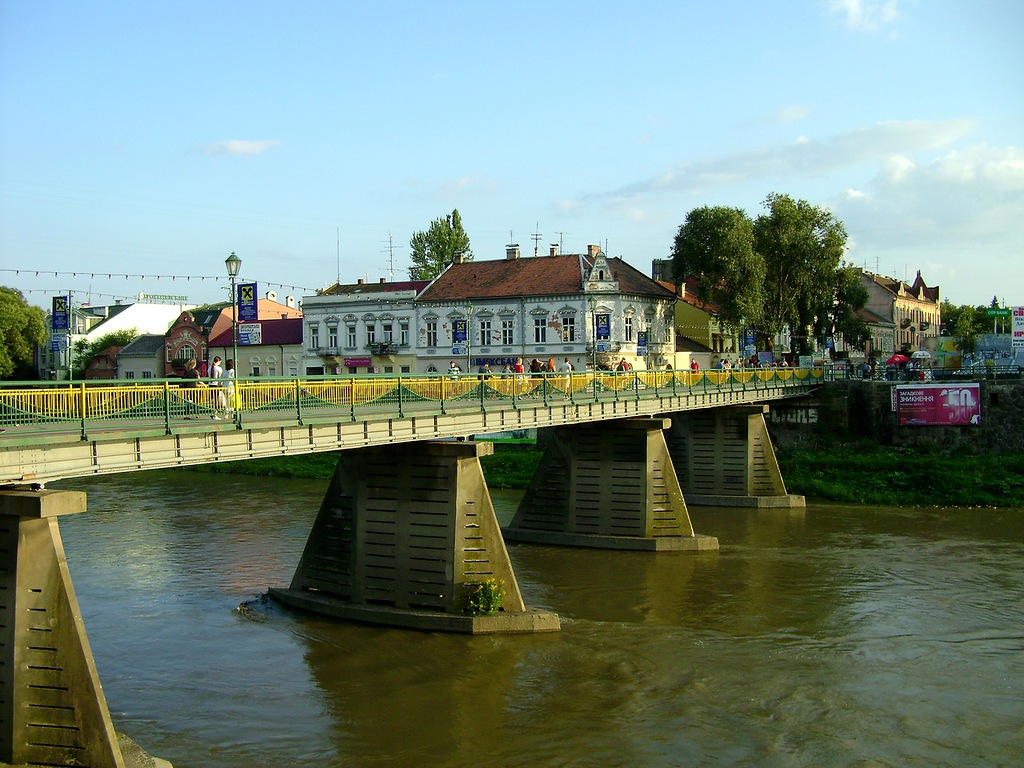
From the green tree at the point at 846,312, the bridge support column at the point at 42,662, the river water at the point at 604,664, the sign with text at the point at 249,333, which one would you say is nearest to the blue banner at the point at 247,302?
the sign with text at the point at 249,333

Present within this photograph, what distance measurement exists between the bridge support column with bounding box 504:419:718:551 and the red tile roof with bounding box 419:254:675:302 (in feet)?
93.9

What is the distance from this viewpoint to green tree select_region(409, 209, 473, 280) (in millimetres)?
84312

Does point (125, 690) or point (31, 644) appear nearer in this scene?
point (31, 644)

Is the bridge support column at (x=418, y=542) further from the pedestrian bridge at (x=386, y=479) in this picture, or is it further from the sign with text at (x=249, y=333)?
the sign with text at (x=249, y=333)

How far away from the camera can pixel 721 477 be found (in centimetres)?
4166

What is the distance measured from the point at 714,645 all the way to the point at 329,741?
8562 millimetres

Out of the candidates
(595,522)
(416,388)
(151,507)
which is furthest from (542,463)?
(151,507)

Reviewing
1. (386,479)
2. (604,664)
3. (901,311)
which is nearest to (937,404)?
(604,664)

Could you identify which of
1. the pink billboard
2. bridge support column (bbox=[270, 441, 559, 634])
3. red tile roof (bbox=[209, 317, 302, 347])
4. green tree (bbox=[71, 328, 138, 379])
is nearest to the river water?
bridge support column (bbox=[270, 441, 559, 634])

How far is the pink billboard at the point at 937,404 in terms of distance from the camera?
48.8 m

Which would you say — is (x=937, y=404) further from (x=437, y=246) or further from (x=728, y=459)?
(x=437, y=246)

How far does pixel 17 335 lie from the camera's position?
61.3m

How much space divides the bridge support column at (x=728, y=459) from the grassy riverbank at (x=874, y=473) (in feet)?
12.1

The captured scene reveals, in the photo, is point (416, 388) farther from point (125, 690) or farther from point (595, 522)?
point (595, 522)
